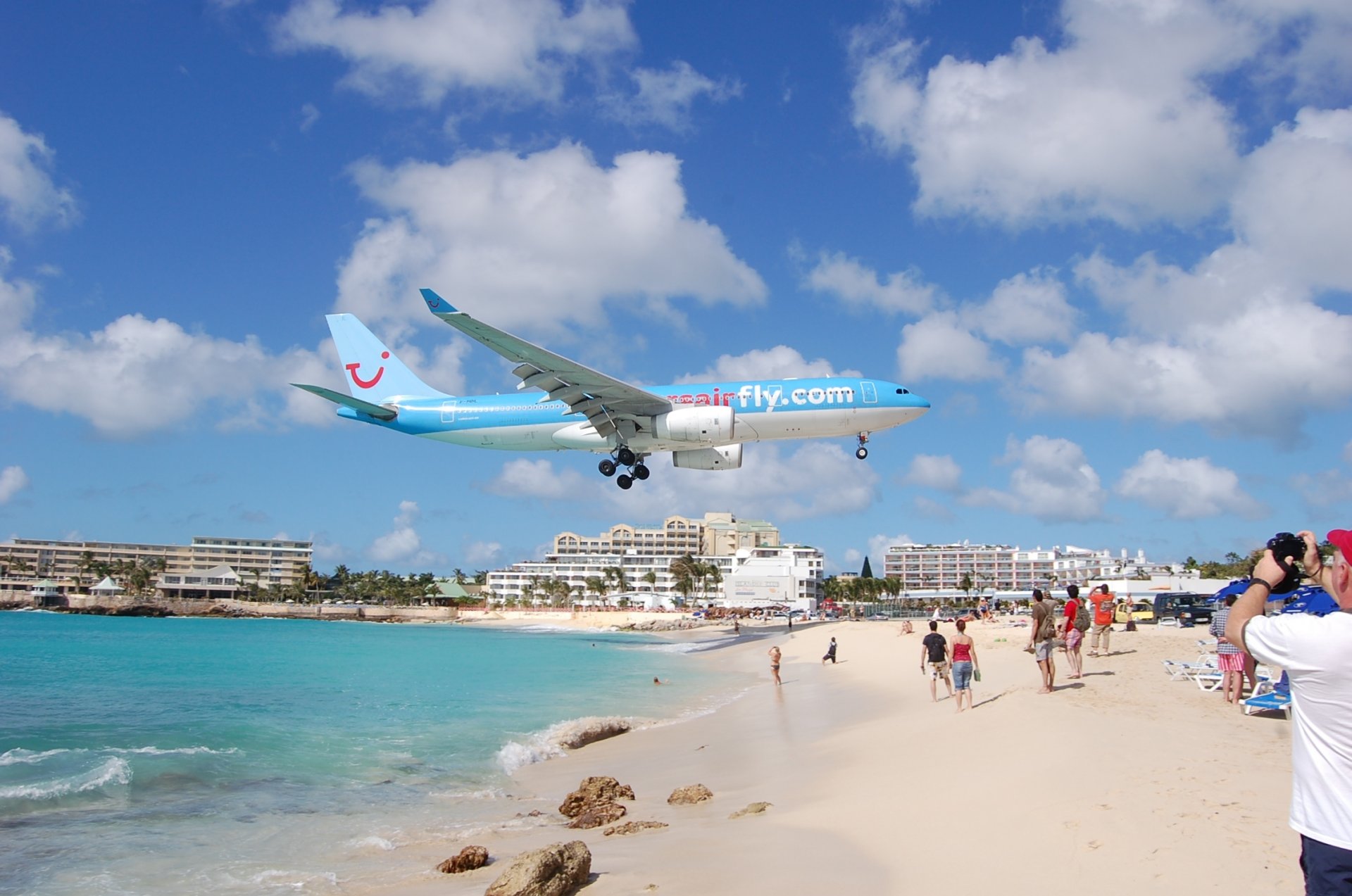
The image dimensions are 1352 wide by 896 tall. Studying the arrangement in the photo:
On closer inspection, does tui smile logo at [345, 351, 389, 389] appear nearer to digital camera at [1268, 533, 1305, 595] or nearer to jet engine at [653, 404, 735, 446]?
jet engine at [653, 404, 735, 446]

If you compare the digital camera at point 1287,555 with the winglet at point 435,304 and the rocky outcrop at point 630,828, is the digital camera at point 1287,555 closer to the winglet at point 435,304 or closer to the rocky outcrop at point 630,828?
the rocky outcrop at point 630,828

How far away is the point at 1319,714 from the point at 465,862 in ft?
31.7

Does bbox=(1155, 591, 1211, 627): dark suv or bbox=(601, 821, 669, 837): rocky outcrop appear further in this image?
bbox=(1155, 591, 1211, 627): dark suv

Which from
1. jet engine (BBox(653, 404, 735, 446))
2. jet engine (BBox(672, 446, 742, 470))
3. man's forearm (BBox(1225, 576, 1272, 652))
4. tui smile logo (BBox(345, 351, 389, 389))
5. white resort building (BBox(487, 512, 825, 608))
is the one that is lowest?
white resort building (BBox(487, 512, 825, 608))

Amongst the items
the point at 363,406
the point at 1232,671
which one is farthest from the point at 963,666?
the point at 363,406

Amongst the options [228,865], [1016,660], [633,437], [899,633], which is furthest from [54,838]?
[899,633]

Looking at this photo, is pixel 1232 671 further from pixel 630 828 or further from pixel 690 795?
pixel 630 828

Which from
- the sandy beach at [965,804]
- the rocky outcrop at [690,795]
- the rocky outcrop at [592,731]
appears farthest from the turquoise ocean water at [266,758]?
the rocky outcrop at [690,795]

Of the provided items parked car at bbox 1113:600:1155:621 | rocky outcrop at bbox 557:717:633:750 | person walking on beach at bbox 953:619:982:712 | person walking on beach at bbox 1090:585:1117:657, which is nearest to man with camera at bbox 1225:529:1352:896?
person walking on beach at bbox 953:619:982:712

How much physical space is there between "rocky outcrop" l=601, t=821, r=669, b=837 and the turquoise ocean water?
9.82 ft

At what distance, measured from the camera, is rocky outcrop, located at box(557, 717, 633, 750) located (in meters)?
21.0

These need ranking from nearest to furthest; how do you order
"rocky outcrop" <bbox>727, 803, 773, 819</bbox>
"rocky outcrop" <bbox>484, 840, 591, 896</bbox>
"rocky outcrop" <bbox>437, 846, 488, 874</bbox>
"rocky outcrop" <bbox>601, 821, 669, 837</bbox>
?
"rocky outcrop" <bbox>484, 840, 591, 896</bbox> < "rocky outcrop" <bbox>437, 846, 488, 874</bbox> < "rocky outcrop" <bbox>601, 821, 669, 837</bbox> < "rocky outcrop" <bbox>727, 803, 773, 819</bbox>

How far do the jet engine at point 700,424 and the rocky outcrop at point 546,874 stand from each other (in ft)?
70.2

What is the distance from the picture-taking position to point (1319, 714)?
372 centimetres
